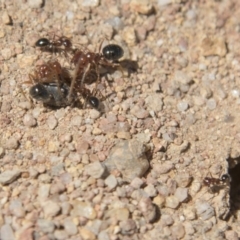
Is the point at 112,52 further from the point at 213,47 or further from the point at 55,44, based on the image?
the point at 213,47

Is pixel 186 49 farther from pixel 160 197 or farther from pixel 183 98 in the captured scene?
pixel 160 197

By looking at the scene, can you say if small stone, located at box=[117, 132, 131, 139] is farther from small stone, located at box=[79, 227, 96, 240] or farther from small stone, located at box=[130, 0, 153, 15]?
small stone, located at box=[130, 0, 153, 15]

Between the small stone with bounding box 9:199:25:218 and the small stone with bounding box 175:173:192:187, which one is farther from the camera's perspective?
the small stone with bounding box 175:173:192:187

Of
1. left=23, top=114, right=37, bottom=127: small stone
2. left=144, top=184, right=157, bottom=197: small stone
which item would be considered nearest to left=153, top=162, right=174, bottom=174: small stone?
left=144, top=184, right=157, bottom=197: small stone

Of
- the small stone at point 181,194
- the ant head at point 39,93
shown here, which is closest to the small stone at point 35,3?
the ant head at point 39,93

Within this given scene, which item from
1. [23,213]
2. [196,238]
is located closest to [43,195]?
[23,213]

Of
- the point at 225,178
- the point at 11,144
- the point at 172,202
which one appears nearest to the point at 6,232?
the point at 11,144
